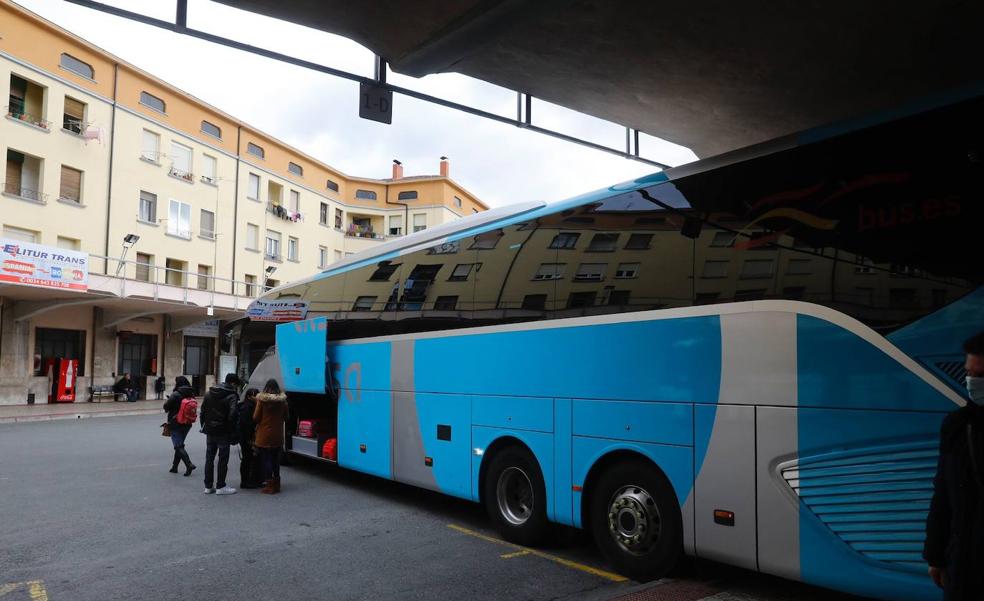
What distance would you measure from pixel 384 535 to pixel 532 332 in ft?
9.26

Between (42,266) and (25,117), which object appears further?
(25,117)

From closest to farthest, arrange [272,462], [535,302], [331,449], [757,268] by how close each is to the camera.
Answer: [757,268] < [535,302] < [272,462] < [331,449]

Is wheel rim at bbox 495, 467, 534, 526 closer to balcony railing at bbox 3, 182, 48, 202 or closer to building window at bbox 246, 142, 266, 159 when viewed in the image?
balcony railing at bbox 3, 182, 48, 202

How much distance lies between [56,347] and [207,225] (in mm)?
10437

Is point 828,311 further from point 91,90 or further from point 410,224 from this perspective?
point 410,224

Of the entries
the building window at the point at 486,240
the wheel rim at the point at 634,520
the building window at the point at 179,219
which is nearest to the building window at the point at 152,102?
the building window at the point at 179,219

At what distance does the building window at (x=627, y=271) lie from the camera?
5.70 metres

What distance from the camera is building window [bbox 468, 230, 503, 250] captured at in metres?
7.48

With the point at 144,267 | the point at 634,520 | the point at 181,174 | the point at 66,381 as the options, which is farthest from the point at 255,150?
the point at 634,520

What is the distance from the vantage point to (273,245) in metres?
41.3

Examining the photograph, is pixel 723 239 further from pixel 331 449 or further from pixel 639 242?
pixel 331 449

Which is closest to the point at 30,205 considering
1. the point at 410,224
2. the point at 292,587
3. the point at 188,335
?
the point at 188,335

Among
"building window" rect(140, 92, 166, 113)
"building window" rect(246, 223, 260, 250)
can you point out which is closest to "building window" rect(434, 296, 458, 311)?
"building window" rect(140, 92, 166, 113)

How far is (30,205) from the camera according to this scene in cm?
2541
